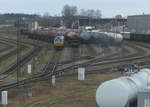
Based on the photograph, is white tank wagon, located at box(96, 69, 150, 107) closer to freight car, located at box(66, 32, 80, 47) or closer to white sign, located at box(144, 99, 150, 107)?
white sign, located at box(144, 99, 150, 107)

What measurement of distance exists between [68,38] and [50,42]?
7.82 metres

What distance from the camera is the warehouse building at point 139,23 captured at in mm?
94200

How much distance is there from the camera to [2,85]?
2644cm

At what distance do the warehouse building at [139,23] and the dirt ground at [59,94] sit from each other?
225 ft

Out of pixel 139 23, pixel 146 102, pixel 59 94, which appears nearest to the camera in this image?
pixel 146 102

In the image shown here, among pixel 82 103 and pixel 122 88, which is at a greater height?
pixel 122 88

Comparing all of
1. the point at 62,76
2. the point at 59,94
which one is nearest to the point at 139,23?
the point at 62,76

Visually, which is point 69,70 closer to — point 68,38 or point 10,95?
point 10,95

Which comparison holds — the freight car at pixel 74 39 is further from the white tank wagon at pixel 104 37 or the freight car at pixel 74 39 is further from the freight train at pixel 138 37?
the freight train at pixel 138 37

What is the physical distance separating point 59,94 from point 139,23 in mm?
79597

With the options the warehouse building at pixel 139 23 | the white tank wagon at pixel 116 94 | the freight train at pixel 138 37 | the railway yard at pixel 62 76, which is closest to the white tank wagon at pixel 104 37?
the railway yard at pixel 62 76

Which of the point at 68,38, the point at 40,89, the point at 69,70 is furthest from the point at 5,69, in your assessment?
the point at 68,38

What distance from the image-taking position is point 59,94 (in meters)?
23.0

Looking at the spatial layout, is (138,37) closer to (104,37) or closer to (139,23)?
(104,37)
